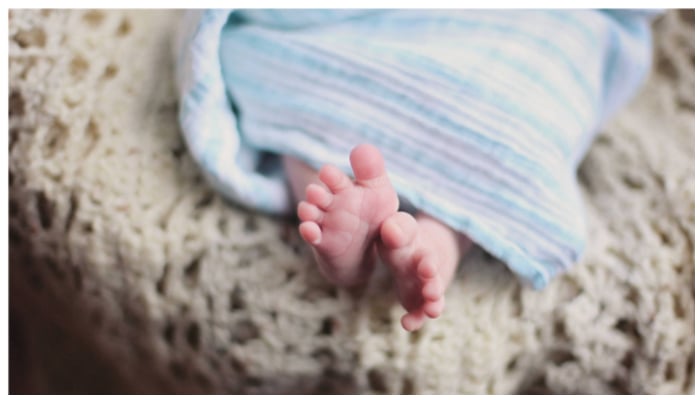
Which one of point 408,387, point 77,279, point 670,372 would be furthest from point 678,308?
point 77,279

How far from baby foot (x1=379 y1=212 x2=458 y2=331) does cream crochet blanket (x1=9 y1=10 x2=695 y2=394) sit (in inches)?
2.4

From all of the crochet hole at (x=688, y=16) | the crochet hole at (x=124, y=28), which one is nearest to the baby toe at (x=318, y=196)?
the crochet hole at (x=124, y=28)

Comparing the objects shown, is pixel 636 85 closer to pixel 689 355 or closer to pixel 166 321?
pixel 689 355

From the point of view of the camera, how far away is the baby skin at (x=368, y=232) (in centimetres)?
52

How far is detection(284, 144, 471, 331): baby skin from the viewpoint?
52 centimetres

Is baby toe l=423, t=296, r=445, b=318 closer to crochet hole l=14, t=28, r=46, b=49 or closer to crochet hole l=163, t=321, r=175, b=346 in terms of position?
crochet hole l=163, t=321, r=175, b=346

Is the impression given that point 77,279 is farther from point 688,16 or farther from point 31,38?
point 688,16

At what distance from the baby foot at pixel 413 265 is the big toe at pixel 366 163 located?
0.03m

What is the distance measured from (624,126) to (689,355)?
25 centimetres

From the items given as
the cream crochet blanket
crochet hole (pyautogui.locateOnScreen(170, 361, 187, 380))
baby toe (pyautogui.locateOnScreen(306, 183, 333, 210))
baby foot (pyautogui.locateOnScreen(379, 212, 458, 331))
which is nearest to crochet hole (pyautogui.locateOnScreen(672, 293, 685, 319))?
the cream crochet blanket

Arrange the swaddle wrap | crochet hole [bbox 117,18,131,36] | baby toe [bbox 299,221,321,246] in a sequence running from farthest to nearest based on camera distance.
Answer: crochet hole [bbox 117,18,131,36], the swaddle wrap, baby toe [bbox 299,221,321,246]

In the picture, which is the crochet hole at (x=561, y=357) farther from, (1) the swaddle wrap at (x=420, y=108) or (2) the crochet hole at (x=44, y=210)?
(2) the crochet hole at (x=44, y=210)

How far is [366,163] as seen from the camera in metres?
0.52

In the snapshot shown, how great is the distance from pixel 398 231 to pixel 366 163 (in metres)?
0.05
